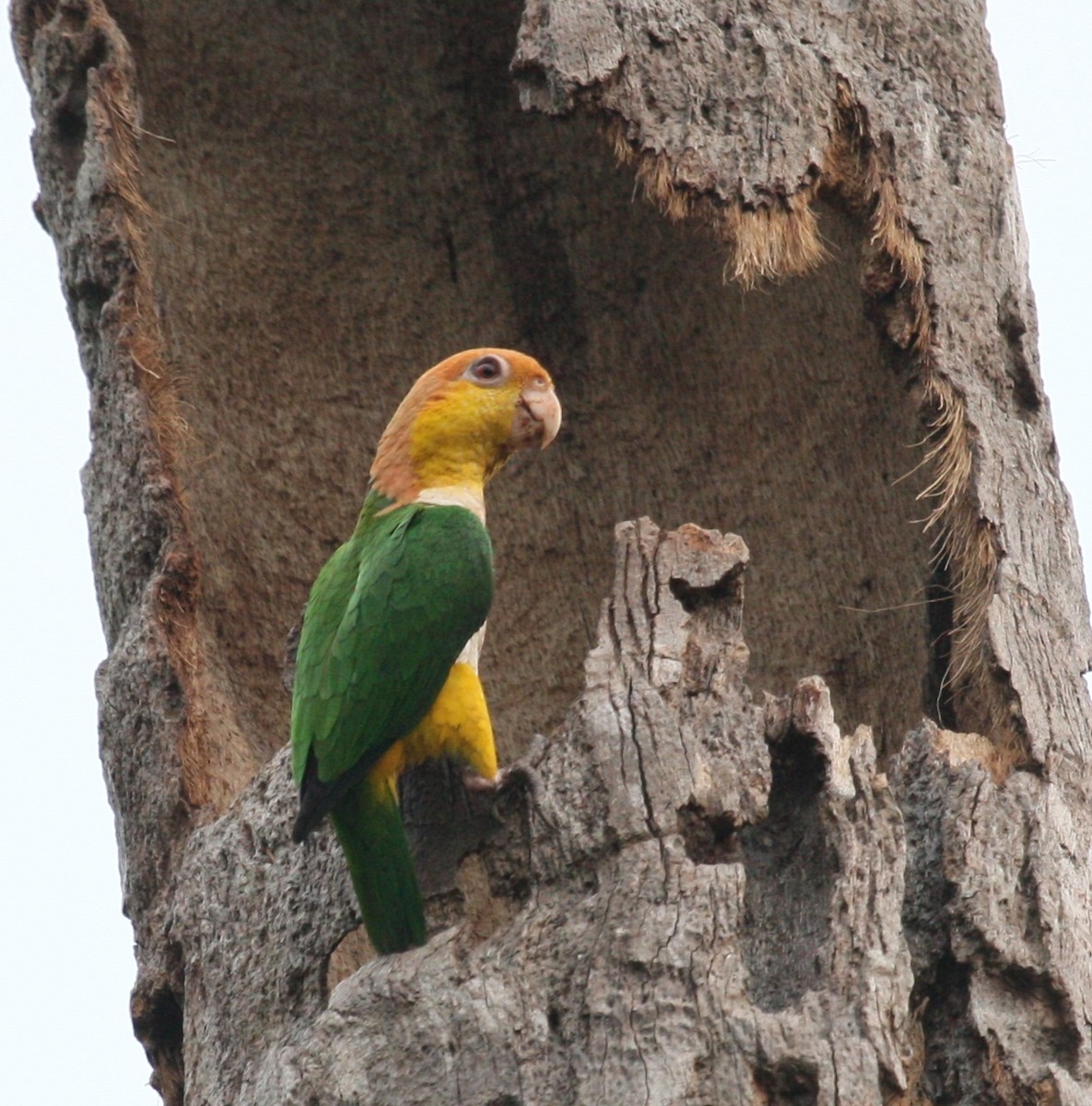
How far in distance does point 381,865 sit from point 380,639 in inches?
22.9

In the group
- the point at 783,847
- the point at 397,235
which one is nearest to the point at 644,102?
the point at 397,235

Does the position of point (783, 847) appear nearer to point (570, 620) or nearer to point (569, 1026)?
point (569, 1026)

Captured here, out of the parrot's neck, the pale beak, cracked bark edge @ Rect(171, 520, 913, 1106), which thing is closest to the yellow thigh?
cracked bark edge @ Rect(171, 520, 913, 1106)

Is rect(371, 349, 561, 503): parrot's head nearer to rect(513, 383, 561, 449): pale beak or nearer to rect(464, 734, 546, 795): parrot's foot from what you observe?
rect(513, 383, 561, 449): pale beak

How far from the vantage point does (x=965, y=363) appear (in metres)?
4.25

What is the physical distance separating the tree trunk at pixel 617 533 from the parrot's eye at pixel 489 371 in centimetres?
63

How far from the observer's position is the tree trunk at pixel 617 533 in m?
3.36

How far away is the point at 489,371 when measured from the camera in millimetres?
4605

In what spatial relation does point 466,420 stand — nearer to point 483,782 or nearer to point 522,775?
point 483,782

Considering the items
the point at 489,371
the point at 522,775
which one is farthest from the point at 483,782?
the point at 489,371

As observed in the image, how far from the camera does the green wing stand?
3691mm

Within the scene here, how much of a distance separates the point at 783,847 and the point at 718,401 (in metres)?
2.10

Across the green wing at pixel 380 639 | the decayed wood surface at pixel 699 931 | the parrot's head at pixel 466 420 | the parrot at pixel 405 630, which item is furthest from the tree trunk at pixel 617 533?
the parrot's head at pixel 466 420

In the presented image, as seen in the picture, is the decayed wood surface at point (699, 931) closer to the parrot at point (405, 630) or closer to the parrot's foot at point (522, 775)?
the parrot's foot at point (522, 775)
